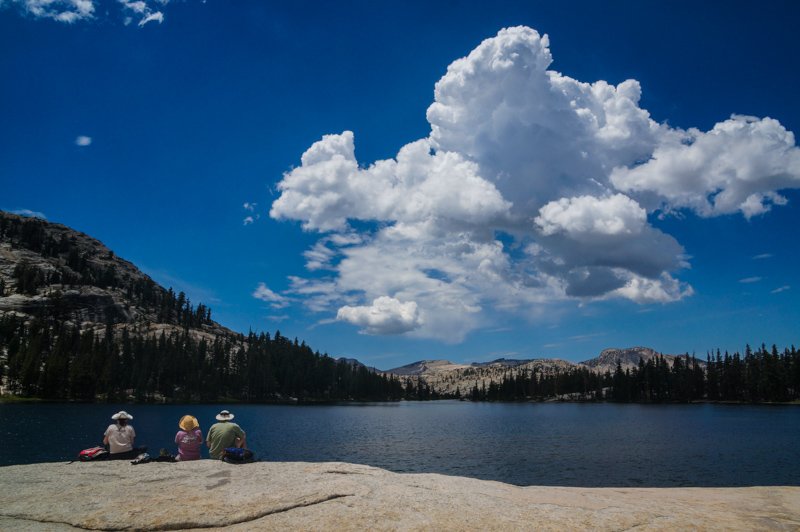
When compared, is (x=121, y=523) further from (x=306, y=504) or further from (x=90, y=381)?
(x=90, y=381)

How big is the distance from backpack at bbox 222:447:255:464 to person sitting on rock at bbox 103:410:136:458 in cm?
516

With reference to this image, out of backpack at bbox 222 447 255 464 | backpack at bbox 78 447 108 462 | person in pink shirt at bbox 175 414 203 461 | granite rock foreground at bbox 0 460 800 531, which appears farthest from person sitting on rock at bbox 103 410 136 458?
backpack at bbox 222 447 255 464

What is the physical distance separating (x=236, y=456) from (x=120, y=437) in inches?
266

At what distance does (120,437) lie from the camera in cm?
2222

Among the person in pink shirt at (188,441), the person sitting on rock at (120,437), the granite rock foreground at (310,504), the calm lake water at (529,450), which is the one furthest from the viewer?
the calm lake water at (529,450)

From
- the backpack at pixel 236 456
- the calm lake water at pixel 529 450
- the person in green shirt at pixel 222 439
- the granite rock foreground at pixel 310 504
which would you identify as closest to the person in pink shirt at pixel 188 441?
the person in green shirt at pixel 222 439

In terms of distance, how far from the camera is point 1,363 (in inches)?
7254

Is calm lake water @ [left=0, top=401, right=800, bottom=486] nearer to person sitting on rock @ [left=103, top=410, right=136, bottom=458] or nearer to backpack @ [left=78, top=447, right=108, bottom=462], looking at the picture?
person sitting on rock @ [left=103, top=410, right=136, bottom=458]

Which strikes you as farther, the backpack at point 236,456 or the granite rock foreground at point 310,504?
the backpack at point 236,456

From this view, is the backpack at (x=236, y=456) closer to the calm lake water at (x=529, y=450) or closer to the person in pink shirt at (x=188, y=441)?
the person in pink shirt at (x=188, y=441)

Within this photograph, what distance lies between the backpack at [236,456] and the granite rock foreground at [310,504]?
3.00 feet

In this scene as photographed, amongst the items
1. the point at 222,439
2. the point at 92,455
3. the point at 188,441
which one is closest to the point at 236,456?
the point at 222,439

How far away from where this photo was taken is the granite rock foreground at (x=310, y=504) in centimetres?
1213

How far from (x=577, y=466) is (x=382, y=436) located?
137 ft
